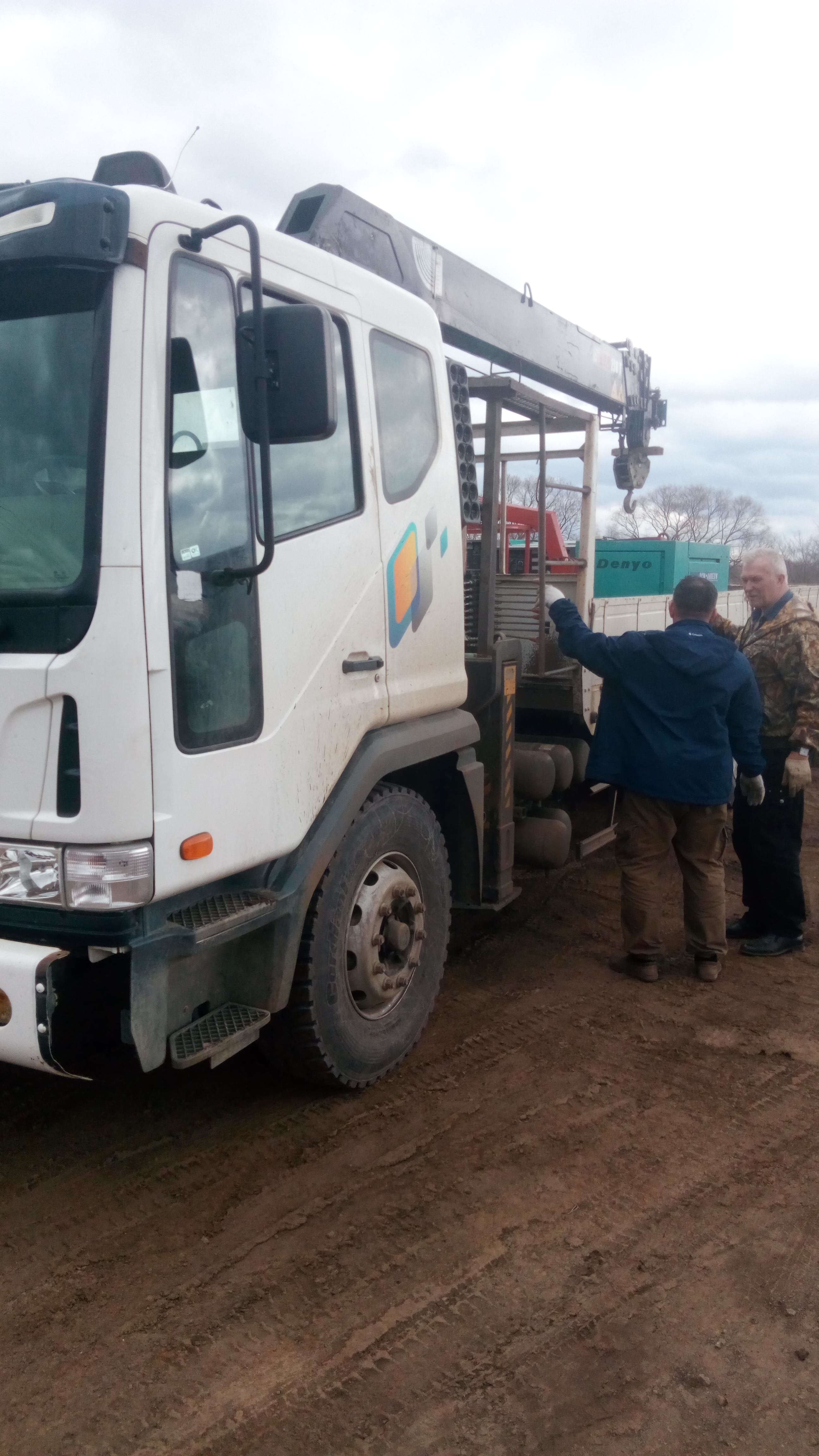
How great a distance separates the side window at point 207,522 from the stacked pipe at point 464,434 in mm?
1596

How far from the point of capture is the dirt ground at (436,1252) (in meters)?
2.23

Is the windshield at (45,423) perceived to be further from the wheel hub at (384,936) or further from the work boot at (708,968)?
the work boot at (708,968)

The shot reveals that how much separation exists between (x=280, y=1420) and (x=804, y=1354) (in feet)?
3.94

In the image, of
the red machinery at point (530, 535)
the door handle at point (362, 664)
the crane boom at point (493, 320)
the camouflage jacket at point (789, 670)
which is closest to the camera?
the door handle at point (362, 664)

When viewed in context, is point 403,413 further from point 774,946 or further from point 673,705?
point 774,946

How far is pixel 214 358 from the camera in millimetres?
2584

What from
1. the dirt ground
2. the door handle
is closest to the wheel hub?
the dirt ground

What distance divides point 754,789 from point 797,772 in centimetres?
21

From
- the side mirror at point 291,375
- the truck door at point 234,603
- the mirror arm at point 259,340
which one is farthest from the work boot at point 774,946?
the side mirror at point 291,375

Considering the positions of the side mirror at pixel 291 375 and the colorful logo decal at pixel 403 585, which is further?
the colorful logo decal at pixel 403 585

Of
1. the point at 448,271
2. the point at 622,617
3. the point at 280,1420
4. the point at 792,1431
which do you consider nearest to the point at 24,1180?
the point at 280,1420

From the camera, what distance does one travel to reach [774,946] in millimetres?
5074

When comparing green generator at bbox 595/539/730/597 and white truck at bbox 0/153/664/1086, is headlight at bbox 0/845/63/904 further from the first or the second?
green generator at bbox 595/539/730/597

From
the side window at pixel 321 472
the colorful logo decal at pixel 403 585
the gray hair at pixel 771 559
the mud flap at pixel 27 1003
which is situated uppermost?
the side window at pixel 321 472
